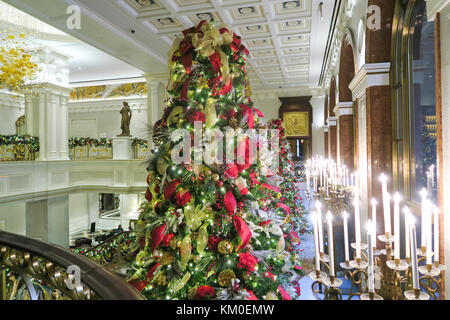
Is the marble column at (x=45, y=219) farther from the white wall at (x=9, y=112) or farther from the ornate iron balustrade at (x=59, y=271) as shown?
the ornate iron balustrade at (x=59, y=271)

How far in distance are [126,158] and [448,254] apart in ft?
32.3

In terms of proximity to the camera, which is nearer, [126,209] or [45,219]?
[45,219]

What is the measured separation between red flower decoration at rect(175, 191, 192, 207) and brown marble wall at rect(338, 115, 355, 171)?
5424mm

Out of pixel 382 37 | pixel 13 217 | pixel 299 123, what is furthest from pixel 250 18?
pixel 13 217

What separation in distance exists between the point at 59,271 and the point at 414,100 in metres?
3.96

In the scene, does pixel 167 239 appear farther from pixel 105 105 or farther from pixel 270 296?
pixel 105 105

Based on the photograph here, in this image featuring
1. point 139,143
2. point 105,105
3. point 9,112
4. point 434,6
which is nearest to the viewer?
point 434,6

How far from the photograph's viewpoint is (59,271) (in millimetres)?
1421

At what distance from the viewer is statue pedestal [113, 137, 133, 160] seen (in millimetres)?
10289

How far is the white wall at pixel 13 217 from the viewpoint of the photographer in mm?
11906

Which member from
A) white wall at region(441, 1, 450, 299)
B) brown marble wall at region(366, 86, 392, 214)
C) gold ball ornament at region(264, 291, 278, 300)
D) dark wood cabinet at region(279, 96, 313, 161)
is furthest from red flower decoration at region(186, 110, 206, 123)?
dark wood cabinet at region(279, 96, 313, 161)

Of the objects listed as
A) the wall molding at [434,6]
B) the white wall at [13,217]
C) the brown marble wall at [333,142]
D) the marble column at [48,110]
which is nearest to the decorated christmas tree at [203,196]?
the wall molding at [434,6]

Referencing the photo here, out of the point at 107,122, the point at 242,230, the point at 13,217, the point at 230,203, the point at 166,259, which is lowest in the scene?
the point at 13,217
